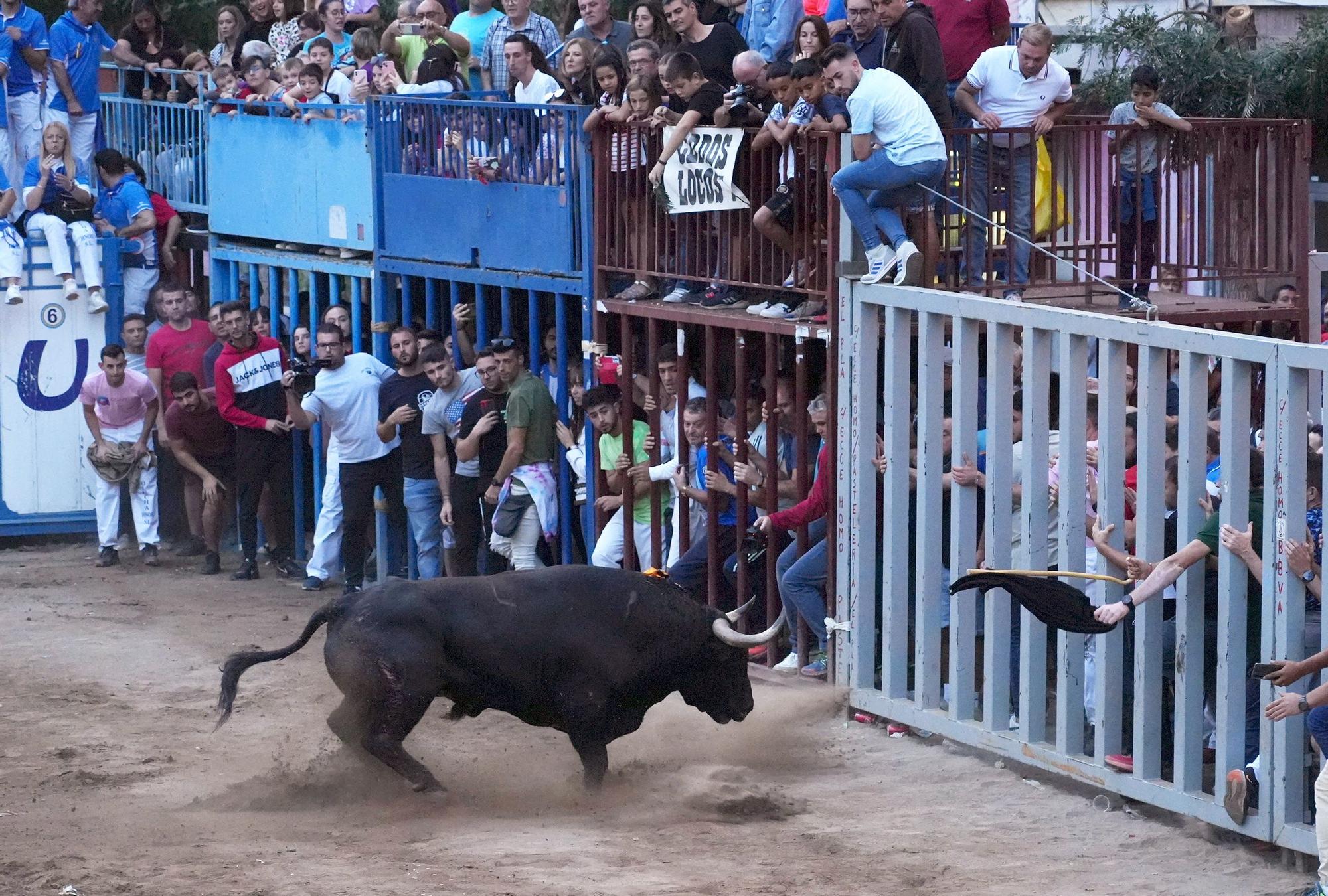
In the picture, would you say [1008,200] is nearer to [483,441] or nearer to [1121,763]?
[1121,763]

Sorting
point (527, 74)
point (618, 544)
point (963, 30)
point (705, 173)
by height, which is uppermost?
point (963, 30)

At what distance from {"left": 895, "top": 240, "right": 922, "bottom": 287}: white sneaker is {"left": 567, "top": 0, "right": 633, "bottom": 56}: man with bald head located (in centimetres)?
388

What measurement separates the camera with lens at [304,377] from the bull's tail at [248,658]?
5277mm

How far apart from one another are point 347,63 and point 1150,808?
9.59 m

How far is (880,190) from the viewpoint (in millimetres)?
9820

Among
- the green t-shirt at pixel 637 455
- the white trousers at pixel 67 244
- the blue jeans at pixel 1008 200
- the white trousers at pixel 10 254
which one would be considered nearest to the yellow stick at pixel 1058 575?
the blue jeans at pixel 1008 200

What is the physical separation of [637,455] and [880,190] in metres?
2.77

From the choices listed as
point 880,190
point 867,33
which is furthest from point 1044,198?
point 867,33

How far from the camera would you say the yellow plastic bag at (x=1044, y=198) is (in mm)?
10453

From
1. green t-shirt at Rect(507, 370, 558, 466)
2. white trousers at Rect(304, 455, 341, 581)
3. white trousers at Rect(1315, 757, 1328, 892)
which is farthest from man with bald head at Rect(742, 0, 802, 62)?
white trousers at Rect(1315, 757, 1328, 892)

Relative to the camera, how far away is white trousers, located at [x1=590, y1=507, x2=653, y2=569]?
39.1ft

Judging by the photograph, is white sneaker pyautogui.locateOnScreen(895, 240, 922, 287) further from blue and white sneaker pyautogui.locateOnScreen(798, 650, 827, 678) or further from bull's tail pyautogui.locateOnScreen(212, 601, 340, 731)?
bull's tail pyautogui.locateOnScreen(212, 601, 340, 731)

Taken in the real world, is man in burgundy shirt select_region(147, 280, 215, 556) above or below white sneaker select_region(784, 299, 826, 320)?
below

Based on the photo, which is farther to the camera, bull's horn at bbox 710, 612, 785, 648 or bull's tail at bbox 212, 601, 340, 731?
bull's horn at bbox 710, 612, 785, 648
